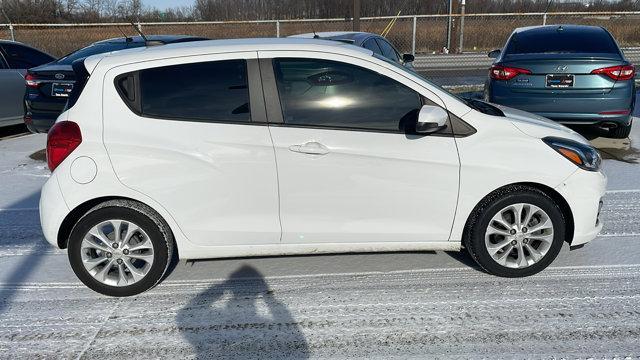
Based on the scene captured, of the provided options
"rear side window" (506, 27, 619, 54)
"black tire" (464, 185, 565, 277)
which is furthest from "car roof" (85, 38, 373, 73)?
"rear side window" (506, 27, 619, 54)

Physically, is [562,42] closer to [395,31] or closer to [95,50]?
[95,50]

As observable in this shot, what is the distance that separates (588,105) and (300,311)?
493 centimetres

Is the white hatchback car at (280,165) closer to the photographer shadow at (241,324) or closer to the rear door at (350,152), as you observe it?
the rear door at (350,152)

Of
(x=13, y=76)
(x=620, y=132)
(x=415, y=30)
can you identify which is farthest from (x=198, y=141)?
(x=415, y=30)

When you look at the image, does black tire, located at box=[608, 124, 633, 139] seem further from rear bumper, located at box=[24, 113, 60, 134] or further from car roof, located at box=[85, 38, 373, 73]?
rear bumper, located at box=[24, 113, 60, 134]

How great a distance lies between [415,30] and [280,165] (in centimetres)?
1845

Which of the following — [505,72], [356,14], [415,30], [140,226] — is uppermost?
[415,30]

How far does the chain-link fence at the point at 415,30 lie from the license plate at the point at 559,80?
12734mm

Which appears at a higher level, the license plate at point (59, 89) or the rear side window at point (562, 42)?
the rear side window at point (562, 42)

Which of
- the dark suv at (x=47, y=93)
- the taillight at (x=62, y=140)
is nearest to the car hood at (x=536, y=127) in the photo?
the taillight at (x=62, y=140)

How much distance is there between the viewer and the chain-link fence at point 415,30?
64.6ft

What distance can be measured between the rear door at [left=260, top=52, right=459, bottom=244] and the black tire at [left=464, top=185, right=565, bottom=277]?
0.66 ft

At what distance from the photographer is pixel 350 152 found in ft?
10.8

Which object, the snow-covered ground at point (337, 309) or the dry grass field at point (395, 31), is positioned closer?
the snow-covered ground at point (337, 309)
